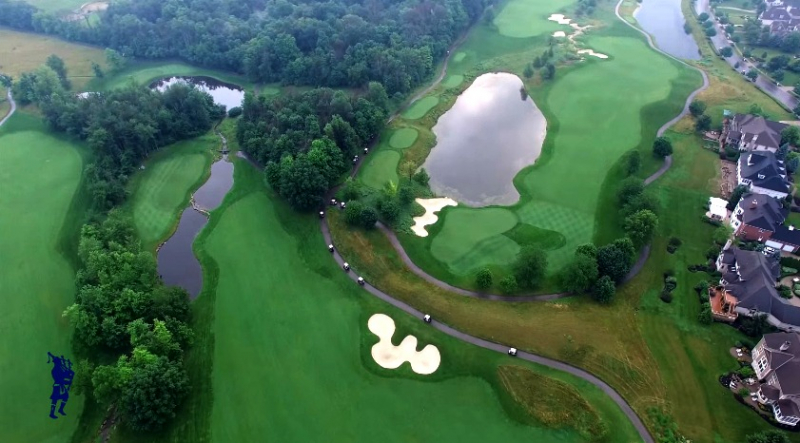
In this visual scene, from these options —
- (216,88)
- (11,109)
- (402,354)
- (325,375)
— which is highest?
(11,109)

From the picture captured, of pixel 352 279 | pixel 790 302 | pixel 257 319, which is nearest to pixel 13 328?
pixel 257 319

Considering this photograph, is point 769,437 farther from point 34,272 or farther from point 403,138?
point 34,272

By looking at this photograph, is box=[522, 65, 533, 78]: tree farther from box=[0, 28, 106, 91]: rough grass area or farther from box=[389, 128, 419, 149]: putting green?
box=[0, 28, 106, 91]: rough grass area

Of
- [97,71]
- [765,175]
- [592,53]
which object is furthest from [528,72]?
[97,71]

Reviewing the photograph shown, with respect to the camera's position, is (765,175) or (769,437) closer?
(769,437)

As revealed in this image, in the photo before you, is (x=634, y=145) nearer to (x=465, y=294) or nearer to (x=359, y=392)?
(x=465, y=294)

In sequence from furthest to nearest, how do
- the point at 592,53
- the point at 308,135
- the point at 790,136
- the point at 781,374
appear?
1. the point at 592,53
2. the point at 308,135
3. the point at 790,136
4. the point at 781,374

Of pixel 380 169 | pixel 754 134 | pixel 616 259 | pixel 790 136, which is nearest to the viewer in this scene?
pixel 616 259
